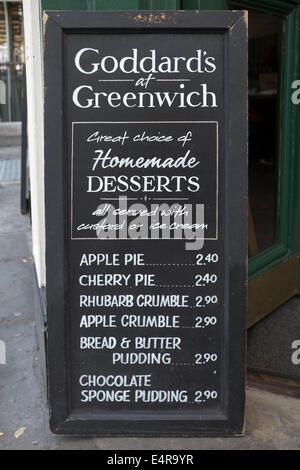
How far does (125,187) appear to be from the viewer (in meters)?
2.52

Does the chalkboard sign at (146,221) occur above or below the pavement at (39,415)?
above

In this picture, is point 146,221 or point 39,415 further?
point 39,415

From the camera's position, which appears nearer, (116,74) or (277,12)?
(116,74)

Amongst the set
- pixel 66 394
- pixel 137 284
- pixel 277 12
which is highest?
pixel 277 12

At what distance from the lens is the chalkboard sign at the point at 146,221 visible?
8.04ft

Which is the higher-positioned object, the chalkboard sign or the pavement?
the chalkboard sign

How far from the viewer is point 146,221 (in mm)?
2539

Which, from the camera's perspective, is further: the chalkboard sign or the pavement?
the pavement

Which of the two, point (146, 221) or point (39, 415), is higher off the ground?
point (146, 221)

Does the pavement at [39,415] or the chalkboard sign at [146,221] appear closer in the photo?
the chalkboard sign at [146,221]

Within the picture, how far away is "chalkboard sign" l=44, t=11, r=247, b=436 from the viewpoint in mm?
2449
